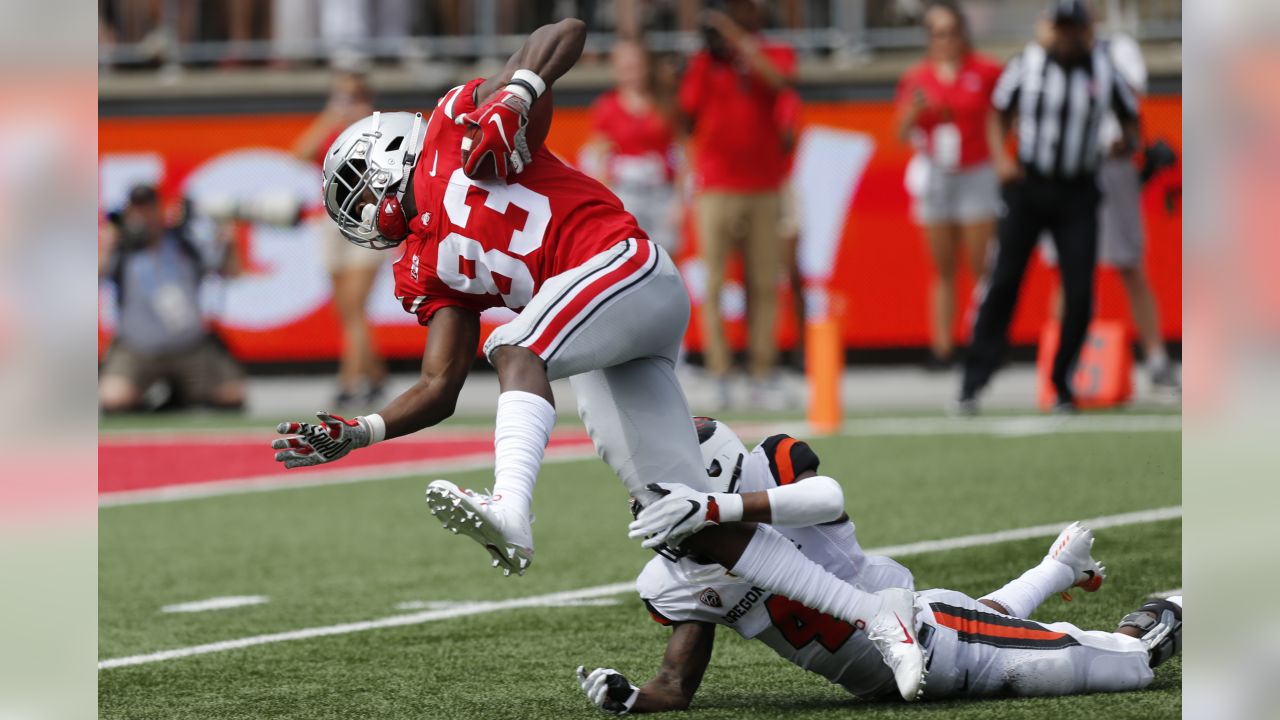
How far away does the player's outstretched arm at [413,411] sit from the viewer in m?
3.99

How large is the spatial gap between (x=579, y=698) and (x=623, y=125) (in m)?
7.79

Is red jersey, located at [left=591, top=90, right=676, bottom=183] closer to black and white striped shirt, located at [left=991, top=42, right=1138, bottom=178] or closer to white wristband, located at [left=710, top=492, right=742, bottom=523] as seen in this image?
black and white striped shirt, located at [left=991, top=42, right=1138, bottom=178]

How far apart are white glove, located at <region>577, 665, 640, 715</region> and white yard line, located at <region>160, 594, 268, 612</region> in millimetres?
2248

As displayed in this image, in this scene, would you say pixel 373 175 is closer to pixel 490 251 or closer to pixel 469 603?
pixel 490 251

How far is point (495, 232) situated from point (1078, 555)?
1468 millimetres

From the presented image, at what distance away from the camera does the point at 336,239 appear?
1201 centimetres

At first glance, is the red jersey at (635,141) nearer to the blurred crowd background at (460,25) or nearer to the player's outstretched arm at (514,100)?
the blurred crowd background at (460,25)

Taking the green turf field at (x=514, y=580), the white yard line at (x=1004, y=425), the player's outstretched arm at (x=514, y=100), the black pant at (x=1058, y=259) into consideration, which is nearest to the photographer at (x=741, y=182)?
the white yard line at (x=1004, y=425)

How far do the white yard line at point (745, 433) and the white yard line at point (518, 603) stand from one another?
2613 millimetres

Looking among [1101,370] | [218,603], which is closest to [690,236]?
[1101,370]

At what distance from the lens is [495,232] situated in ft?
13.6

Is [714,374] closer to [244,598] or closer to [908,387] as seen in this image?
[908,387]
